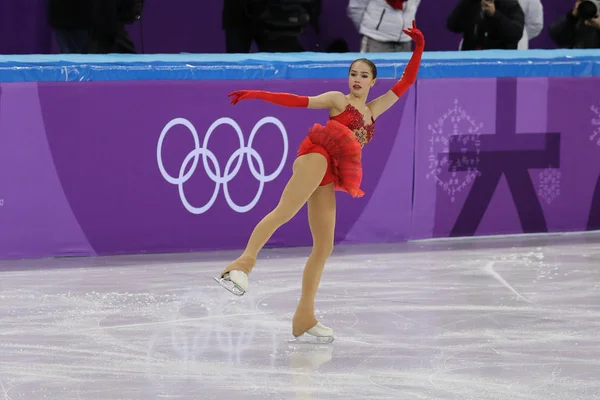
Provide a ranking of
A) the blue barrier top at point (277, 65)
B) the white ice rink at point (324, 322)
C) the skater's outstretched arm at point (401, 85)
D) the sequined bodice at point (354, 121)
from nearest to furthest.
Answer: the white ice rink at point (324, 322) → the sequined bodice at point (354, 121) → the skater's outstretched arm at point (401, 85) → the blue barrier top at point (277, 65)

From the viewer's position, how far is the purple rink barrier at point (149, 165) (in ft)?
28.9

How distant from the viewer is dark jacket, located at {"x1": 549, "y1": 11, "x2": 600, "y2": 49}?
11.6 meters

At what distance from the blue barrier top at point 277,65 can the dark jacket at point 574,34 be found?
136 cm

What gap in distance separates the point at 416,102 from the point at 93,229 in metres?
2.54

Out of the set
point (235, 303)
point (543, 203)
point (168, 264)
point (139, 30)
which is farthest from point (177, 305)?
point (139, 30)

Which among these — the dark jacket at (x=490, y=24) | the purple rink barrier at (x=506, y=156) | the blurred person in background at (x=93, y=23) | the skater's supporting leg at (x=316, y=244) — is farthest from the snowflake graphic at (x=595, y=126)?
the skater's supporting leg at (x=316, y=244)

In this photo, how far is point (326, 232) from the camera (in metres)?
6.70

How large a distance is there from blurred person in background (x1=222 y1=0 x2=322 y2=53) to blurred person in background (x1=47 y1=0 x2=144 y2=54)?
Result: 0.80 m

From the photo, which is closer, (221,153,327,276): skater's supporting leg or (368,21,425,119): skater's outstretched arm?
(221,153,327,276): skater's supporting leg

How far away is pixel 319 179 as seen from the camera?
21.8 ft

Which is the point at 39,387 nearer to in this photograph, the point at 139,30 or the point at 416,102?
the point at 416,102

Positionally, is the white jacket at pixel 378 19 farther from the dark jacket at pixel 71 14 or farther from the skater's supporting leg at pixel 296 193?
the skater's supporting leg at pixel 296 193

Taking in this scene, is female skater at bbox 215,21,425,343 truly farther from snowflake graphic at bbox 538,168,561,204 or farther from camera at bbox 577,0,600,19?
camera at bbox 577,0,600,19

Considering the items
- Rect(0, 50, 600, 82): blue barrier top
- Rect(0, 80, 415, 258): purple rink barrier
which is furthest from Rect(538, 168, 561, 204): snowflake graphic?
Rect(0, 80, 415, 258): purple rink barrier
